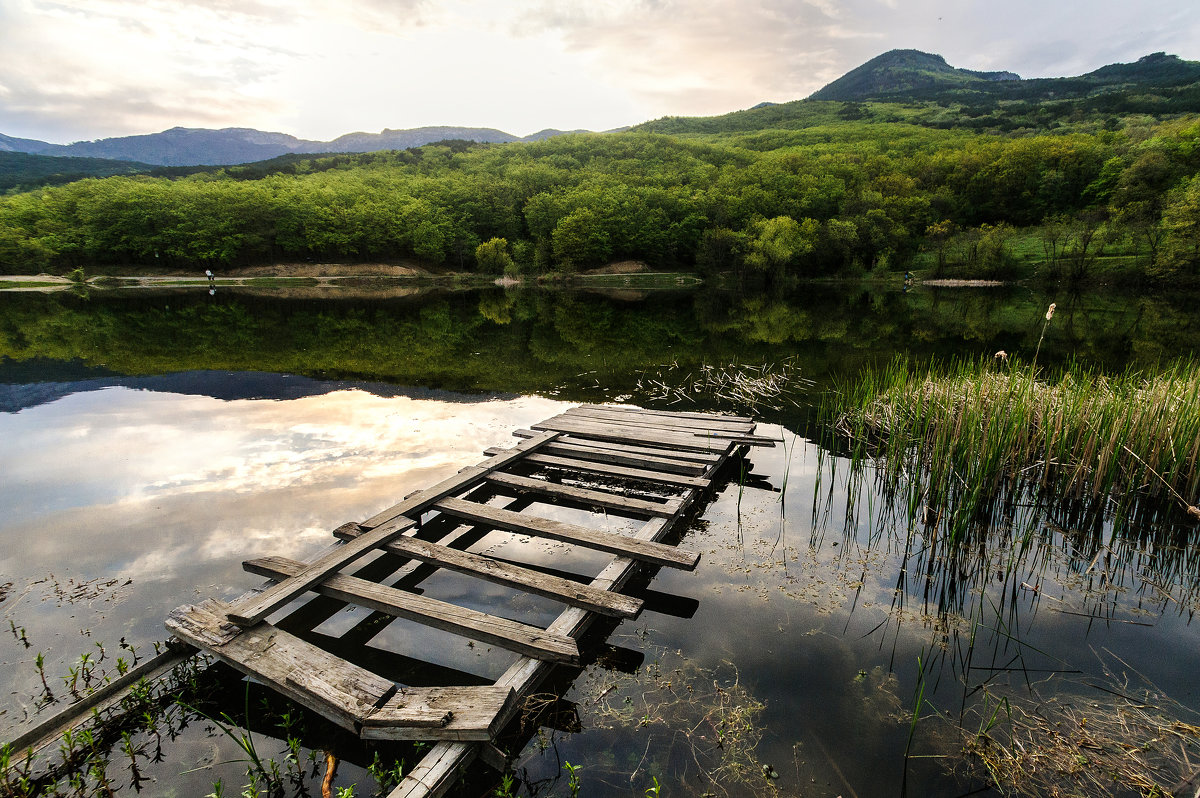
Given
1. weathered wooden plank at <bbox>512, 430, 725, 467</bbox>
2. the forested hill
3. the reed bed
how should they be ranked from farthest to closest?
the forested hill, weathered wooden plank at <bbox>512, 430, 725, 467</bbox>, the reed bed

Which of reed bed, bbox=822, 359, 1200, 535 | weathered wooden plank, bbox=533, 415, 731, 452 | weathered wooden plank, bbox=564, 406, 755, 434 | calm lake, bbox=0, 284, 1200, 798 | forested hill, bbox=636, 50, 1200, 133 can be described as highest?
forested hill, bbox=636, 50, 1200, 133

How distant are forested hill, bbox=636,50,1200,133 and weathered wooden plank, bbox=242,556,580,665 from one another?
144 metres

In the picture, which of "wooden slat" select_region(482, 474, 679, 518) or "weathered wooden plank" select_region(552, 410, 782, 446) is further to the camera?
"weathered wooden plank" select_region(552, 410, 782, 446)

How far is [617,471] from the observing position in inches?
303

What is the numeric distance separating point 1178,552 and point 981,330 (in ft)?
69.3

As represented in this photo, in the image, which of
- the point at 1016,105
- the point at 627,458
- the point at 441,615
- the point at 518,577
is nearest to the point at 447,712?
the point at 441,615

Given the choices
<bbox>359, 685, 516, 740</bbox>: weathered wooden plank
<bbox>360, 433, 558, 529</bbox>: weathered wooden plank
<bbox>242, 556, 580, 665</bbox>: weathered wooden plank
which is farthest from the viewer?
<bbox>360, 433, 558, 529</bbox>: weathered wooden plank

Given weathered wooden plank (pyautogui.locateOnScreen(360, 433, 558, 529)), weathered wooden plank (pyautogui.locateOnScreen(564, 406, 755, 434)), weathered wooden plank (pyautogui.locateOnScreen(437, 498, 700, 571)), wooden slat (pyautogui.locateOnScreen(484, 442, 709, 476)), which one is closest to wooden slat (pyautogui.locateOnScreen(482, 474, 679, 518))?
weathered wooden plank (pyautogui.locateOnScreen(360, 433, 558, 529))

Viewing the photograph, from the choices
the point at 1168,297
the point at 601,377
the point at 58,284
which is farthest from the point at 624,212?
the point at 601,377

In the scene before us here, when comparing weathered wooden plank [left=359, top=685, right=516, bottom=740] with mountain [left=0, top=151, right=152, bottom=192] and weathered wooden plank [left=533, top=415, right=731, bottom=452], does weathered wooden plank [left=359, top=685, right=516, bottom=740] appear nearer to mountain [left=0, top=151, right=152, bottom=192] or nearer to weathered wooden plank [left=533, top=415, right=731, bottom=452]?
weathered wooden plank [left=533, top=415, right=731, bottom=452]

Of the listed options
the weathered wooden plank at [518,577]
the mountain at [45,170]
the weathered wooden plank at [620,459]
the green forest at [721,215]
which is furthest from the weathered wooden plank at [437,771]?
the mountain at [45,170]

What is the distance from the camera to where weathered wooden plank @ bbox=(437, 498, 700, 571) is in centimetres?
512

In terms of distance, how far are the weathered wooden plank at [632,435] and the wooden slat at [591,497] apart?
5.89ft

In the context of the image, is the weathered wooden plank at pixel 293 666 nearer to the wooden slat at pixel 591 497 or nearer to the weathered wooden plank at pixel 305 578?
the weathered wooden plank at pixel 305 578
